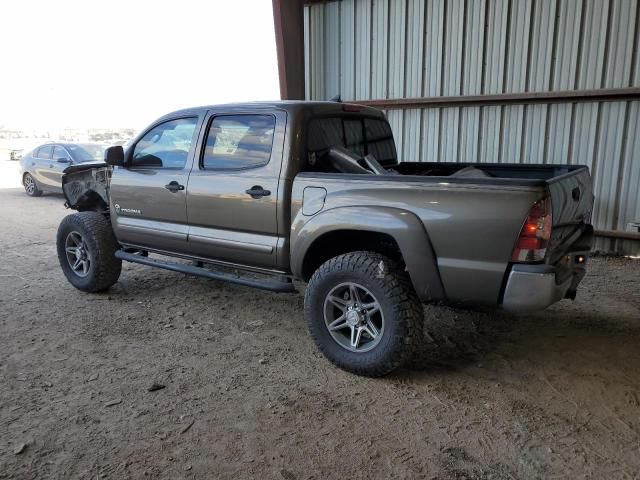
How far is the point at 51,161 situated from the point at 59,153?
35 cm

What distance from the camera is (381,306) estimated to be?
3.43 m

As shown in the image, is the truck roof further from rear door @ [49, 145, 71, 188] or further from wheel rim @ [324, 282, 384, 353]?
rear door @ [49, 145, 71, 188]

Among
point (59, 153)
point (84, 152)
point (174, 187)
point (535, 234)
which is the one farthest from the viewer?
point (59, 153)

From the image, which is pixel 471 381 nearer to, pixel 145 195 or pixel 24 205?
pixel 145 195

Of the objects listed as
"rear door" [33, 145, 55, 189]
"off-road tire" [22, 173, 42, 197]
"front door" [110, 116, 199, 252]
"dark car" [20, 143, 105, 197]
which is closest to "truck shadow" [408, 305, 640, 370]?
"front door" [110, 116, 199, 252]

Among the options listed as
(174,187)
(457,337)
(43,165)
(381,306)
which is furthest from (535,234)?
(43,165)

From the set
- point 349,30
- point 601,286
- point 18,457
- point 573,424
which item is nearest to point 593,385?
point 573,424

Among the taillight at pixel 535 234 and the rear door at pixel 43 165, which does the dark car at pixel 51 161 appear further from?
the taillight at pixel 535 234

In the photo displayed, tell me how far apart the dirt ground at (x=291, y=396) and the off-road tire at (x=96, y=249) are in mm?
213

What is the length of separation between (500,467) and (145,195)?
12.2ft

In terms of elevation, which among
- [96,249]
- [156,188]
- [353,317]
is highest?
[156,188]

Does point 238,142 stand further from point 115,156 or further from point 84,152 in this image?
point 84,152

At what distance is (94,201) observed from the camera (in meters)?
5.82

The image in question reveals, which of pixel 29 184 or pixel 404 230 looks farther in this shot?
pixel 29 184
